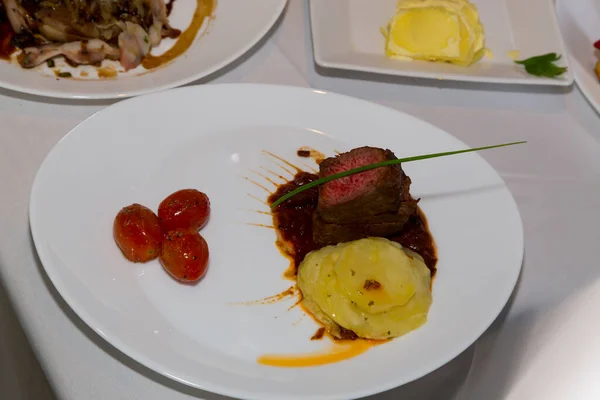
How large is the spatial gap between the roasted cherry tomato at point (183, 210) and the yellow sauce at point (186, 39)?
31.3 inches

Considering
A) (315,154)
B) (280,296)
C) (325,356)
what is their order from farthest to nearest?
(315,154), (280,296), (325,356)

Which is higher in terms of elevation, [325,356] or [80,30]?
[80,30]

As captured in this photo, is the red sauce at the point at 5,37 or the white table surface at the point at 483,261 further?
the red sauce at the point at 5,37

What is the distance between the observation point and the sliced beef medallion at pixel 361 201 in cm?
179

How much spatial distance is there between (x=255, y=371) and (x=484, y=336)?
757mm

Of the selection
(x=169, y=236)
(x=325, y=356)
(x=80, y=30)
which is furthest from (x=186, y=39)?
(x=325, y=356)

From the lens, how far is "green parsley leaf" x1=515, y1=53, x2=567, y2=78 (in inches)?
98.4

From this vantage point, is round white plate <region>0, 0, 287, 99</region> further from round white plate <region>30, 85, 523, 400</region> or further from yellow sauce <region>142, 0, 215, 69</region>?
round white plate <region>30, 85, 523, 400</region>

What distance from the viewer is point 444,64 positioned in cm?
252

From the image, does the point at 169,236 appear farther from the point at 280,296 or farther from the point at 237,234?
the point at 280,296

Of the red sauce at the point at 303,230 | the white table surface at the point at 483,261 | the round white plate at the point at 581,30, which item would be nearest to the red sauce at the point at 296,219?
the red sauce at the point at 303,230

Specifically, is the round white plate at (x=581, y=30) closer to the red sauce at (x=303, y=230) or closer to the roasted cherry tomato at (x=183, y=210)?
the red sauce at (x=303, y=230)

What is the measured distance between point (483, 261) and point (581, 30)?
1586mm

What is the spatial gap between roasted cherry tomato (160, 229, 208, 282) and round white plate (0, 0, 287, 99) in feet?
2.22
